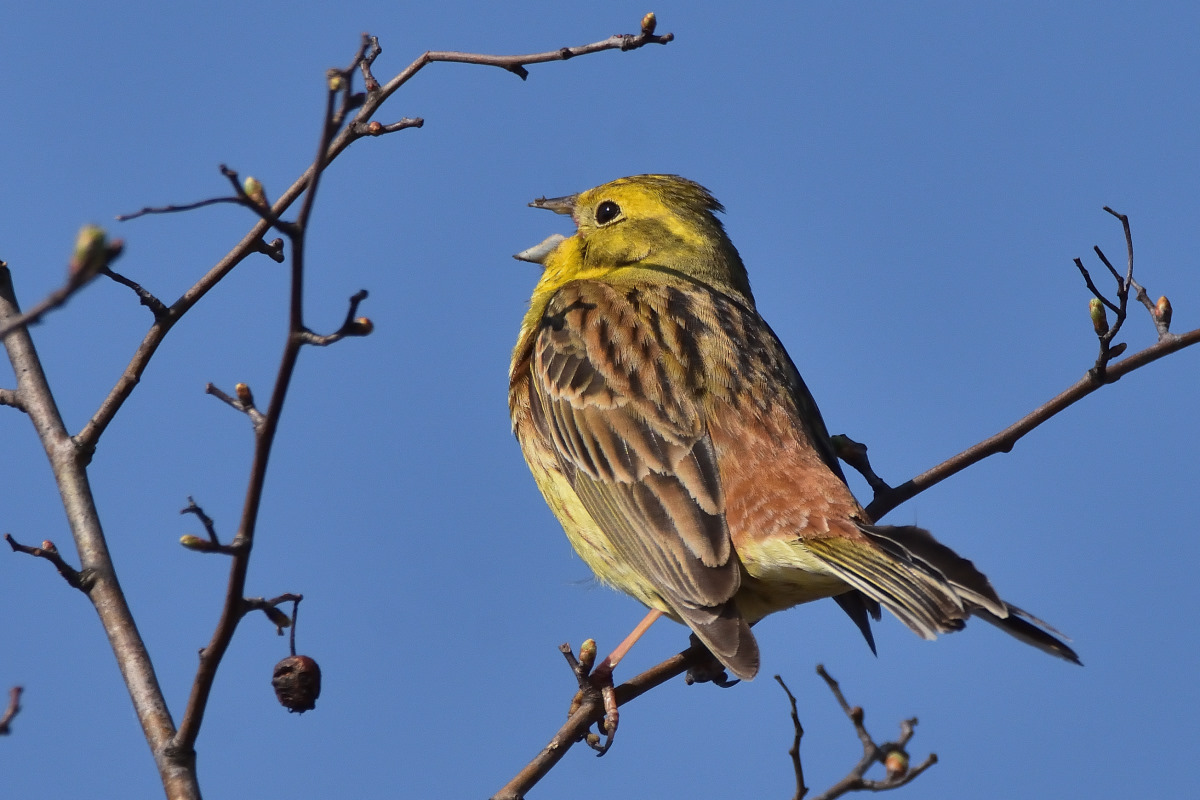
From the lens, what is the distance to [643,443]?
618 cm

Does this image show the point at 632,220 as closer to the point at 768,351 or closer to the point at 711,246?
the point at 711,246

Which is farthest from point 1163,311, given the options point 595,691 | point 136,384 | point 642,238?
point 136,384

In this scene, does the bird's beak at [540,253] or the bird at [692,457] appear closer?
the bird at [692,457]

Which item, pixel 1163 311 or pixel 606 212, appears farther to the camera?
pixel 606 212

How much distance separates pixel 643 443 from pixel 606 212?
2.24m

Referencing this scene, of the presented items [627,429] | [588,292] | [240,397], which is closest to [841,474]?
→ [627,429]

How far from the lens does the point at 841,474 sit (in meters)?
6.75

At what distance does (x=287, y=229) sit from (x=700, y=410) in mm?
3507

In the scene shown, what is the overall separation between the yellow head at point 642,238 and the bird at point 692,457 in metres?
0.01

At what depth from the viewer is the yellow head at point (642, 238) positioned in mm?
7809

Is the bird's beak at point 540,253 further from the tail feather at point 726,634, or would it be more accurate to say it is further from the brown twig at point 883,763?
the brown twig at point 883,763

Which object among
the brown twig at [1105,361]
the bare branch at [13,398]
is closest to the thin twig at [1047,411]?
the brown twig at [1105,361]

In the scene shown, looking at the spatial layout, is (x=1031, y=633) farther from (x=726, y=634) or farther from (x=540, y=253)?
(x=540, y=253)

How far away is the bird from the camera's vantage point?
5.18 m
